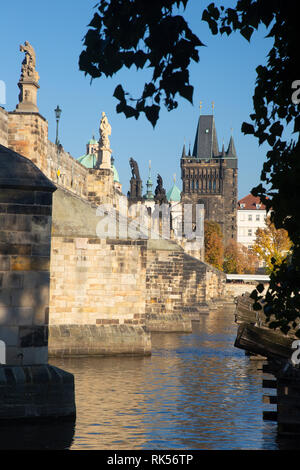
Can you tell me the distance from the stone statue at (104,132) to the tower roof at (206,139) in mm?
138692

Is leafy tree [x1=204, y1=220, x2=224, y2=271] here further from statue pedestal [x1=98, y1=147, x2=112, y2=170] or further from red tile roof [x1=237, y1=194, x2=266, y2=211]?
statue pedestal [x1=98, y1=147, x2=112, y2=170]

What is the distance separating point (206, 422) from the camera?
13203 millimetres

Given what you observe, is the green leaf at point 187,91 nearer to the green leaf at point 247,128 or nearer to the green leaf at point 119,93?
the green leaf at point 119,93

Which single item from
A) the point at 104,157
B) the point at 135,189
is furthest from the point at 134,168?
the point at 104,157

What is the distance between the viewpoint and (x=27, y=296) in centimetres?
1301

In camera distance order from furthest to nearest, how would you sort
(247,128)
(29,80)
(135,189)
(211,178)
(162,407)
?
(211,178), (135,189), (29,80), (162,407), (247,128)

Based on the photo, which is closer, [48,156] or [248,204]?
[48,156]

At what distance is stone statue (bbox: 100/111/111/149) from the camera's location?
41844 mm

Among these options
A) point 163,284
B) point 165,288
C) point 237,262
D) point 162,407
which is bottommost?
point 162,407

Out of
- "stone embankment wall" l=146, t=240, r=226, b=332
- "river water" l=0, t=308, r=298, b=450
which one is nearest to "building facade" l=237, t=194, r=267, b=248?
"stone embankment wall" l=146, t=240, r=226, b=332

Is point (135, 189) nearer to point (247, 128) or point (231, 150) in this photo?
point (247, 128)

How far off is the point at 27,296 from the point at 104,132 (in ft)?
101

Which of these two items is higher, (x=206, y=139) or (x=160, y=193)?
(x=206, y=139)

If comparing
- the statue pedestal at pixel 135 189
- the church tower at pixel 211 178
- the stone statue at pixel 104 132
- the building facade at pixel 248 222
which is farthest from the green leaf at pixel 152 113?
the building facade at pixel 248 222
